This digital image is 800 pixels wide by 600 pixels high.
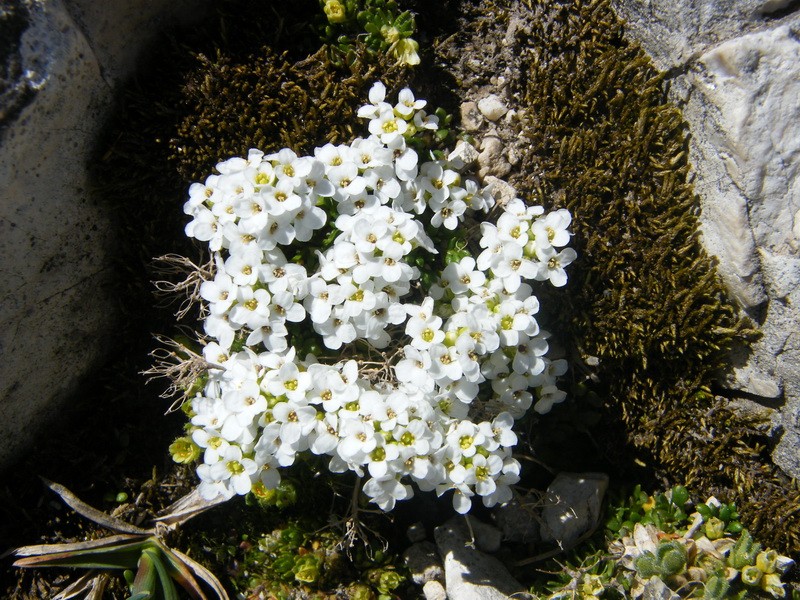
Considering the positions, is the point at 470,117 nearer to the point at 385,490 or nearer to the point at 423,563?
the point at 385,490

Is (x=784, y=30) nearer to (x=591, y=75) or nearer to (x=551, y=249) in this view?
(x=591, y=75)

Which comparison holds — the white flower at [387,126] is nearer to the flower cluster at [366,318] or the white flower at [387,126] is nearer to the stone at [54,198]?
the flower cluster at [366,318]

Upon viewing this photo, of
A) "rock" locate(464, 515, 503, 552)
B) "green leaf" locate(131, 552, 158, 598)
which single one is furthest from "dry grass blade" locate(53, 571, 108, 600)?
"rock" locate(464, 515, 503, 552)

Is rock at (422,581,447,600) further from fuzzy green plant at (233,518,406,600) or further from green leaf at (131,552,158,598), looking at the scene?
green leaf at (131,552,158,598)

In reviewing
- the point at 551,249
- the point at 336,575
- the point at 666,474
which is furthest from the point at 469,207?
the point at 336,575

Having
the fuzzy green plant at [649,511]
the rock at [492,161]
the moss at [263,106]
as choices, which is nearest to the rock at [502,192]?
the rock at [492,161]

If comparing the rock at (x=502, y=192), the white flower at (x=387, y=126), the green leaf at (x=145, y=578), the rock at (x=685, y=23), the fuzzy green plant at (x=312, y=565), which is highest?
the white flower at (x=387, y=126)
